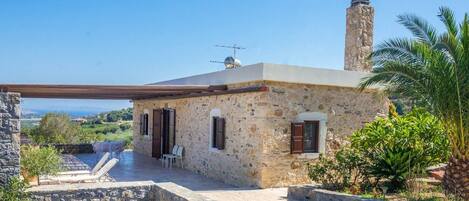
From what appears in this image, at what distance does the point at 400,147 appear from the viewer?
1073 centimetres

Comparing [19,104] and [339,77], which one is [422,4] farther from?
[19,104]

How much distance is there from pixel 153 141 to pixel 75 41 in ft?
37.8

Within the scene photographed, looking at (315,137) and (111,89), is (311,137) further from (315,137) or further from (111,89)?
(111,89)

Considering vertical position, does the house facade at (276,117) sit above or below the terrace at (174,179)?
above

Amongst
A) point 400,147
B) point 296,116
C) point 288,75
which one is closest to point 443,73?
point 400,147

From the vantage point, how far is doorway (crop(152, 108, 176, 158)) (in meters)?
18.0

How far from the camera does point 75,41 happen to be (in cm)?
2703

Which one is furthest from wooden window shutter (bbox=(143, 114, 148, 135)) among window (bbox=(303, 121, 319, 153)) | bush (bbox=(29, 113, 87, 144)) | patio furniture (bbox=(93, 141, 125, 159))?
bush (bbox=(29, 113, 87, 144))

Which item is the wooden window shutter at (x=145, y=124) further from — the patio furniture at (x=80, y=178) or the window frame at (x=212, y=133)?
the patio furniture at (x=80, y=178)

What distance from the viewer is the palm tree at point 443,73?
29.3ft

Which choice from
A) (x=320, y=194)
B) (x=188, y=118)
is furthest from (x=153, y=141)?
(x=320, y=194)

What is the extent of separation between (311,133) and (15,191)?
7.73 m

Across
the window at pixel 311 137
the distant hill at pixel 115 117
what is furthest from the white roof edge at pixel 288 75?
the distant hill at pixel 115 117

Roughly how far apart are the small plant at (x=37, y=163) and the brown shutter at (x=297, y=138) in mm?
6062
